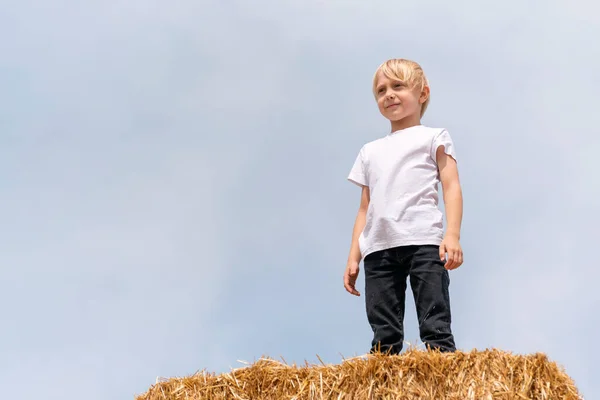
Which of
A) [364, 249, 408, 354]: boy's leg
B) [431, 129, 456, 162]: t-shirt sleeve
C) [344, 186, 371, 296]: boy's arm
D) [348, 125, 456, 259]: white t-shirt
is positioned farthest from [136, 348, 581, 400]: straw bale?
[431, 129, 456, 162]: t-shirt sleeve

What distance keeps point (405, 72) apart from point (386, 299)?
163cm

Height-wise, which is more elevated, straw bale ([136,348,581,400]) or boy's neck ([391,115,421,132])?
boy's neck ([391,115,421,132])

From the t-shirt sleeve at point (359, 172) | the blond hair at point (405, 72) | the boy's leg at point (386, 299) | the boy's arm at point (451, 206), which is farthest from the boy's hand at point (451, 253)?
the blond hair at point (405, 72)

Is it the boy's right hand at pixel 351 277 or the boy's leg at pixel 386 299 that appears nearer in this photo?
the boy's leg at pixel 386 299

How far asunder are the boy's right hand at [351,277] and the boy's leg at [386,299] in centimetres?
27

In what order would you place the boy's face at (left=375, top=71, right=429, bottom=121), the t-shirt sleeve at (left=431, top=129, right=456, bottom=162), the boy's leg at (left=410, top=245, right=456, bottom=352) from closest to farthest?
the boy's leg at (left=410, top=245, right=456, bottom=352) → the t-shirt sleeve at (left=431, top=129, right=456, bottom=162) → the boy's face at (left=375, top=71, right=429, bottom=121)

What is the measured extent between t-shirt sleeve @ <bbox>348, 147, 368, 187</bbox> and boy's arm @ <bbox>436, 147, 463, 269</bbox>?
59cm

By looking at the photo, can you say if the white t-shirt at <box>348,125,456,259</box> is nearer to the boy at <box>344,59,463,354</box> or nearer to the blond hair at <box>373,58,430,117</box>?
the boy at <box>344,59,463,354</box>

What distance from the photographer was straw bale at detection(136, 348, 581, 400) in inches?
167

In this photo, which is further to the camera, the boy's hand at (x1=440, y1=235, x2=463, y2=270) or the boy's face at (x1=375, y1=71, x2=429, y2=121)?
the boy's face at (x1=375, y1=71, x2=429, y2=121)

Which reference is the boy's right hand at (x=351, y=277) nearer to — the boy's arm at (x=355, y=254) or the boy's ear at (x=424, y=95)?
the boy's arm at (x=355, y=254)

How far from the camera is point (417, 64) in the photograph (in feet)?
18.6

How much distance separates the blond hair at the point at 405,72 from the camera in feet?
18.0

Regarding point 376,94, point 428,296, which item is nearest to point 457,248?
point 428,296
